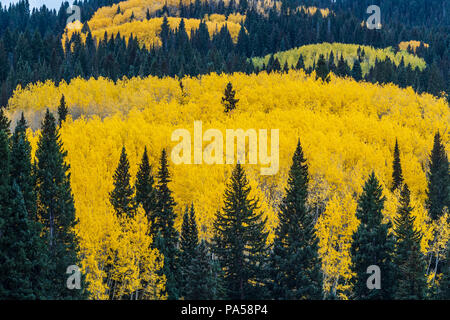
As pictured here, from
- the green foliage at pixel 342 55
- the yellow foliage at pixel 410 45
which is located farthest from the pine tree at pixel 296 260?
the yellow foliage at pixel 410 45

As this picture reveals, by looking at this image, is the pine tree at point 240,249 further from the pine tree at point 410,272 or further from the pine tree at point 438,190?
the pine tree at point 438,190

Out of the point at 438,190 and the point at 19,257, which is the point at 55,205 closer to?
the point at 19,257

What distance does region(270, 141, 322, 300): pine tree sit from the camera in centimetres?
3969

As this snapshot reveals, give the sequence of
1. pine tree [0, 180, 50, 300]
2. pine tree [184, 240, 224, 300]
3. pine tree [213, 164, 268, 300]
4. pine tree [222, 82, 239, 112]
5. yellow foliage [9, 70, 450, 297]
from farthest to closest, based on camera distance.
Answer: pine tree [222, 82, 239, 112], yellow foliage [9, 70, 450, 297], pine tree [213, 164, 268, 300], pine tree [184, 240, 224, 300], pine tree [0, 180, 50, 300]

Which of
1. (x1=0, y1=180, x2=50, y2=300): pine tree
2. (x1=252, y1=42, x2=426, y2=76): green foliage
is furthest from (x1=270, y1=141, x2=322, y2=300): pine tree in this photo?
(x1=252, y1=42, x2=426, y2=76): green foliage

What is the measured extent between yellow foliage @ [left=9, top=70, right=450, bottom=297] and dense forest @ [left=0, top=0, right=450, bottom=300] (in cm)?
39

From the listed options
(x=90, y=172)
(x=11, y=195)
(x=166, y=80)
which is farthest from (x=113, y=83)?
(x=11, y=195)

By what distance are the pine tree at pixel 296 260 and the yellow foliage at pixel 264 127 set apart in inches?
167

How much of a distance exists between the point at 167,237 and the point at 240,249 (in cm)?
1067

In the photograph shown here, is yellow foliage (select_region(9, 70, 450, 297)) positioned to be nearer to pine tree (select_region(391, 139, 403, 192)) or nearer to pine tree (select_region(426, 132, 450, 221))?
pine tree (select_region(391, 139, 403, 192))

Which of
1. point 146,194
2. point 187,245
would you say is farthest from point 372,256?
point 146,194

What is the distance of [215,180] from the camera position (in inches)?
2712

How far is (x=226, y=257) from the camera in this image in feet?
Result: 138
